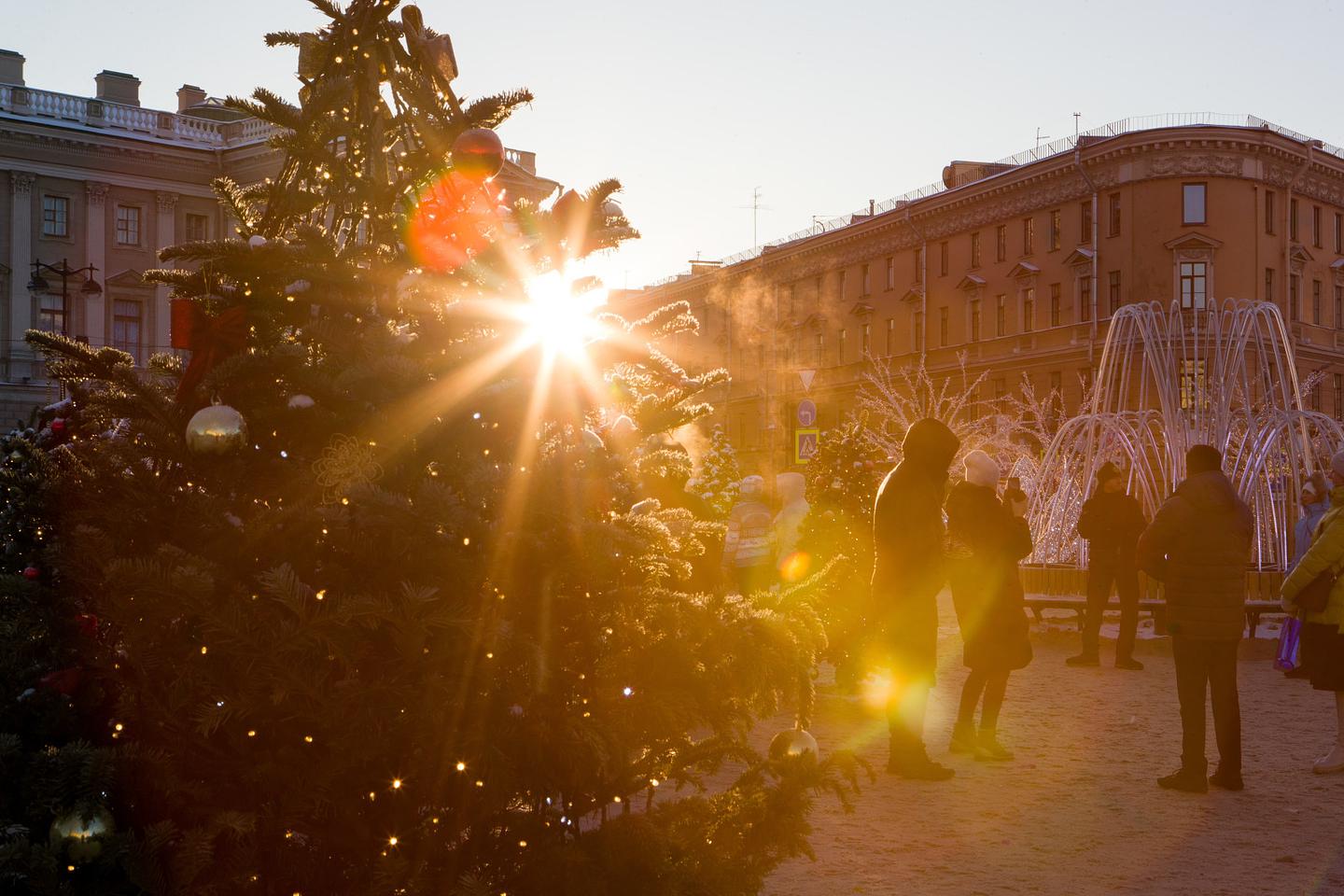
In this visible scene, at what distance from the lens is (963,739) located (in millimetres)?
8883

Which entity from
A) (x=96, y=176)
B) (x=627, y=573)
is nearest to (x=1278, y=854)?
(x=627, y=573)

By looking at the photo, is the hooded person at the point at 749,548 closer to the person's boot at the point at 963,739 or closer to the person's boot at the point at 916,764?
the person's boot at the point at 963,739

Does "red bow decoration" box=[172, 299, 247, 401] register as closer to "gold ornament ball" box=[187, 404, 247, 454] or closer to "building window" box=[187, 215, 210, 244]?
"gold ornament ball" box=[187, 404, 247, 454]

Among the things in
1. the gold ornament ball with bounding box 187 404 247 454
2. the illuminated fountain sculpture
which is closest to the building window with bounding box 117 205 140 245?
the illuminated fountain sculpture

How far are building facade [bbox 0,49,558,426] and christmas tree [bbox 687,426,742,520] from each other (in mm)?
30845

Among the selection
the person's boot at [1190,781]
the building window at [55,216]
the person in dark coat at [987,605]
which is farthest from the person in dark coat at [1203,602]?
the building window at [55,216]

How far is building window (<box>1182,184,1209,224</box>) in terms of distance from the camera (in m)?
48.0

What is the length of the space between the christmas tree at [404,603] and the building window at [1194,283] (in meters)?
47.5

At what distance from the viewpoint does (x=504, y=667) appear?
3721 mm

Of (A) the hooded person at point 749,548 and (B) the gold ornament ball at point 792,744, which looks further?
(A) the hooded person at point 749,548

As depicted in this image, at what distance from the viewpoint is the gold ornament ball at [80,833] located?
11.0ft

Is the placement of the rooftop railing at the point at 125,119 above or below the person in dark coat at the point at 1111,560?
above

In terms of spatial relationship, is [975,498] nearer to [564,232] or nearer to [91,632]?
[564,232]

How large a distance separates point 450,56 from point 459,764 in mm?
2633
